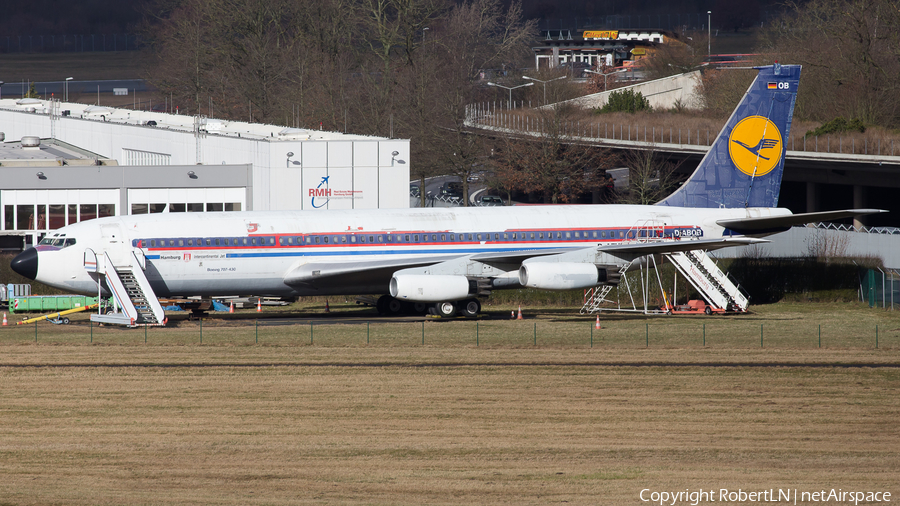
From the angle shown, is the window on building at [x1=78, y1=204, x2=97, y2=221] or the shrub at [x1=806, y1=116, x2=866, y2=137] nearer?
the window on building at [x1=78, y1=204, x2=97, y2=221]

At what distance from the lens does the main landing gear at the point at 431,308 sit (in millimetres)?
42469

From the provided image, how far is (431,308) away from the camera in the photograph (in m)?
42.8

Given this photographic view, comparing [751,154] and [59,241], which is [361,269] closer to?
[59,241]

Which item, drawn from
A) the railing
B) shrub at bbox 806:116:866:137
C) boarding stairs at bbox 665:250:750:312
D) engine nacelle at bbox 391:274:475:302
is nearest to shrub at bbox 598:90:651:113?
the railing

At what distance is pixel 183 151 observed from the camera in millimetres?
72875

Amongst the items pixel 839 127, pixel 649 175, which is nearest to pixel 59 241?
pixel 649 175

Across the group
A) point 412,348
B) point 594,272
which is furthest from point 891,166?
point 412,348

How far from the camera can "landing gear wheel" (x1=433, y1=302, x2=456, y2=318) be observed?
139 feet

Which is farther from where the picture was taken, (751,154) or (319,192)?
(319,192)

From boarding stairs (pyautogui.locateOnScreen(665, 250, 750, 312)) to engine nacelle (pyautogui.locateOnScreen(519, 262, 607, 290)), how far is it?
686 cm

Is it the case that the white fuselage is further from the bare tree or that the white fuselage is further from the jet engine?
the bare tree

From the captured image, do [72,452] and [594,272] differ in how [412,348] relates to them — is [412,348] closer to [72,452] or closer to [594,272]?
[594,272]

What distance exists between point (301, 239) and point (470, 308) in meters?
7.81

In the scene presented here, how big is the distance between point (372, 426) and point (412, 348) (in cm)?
1083
